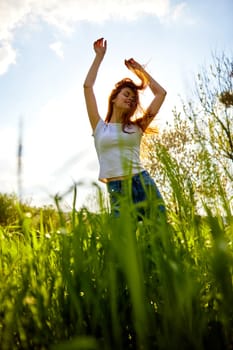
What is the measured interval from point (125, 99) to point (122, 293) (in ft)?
7.88

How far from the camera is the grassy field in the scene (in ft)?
2.83

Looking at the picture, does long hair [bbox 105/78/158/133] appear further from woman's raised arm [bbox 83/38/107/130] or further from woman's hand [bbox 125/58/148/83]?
woman's raised arm [bbox 83/38/107/130]

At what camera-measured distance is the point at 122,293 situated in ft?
3.81

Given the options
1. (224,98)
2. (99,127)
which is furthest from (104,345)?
(224,98)

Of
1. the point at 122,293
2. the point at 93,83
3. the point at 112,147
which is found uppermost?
the point at 93,83

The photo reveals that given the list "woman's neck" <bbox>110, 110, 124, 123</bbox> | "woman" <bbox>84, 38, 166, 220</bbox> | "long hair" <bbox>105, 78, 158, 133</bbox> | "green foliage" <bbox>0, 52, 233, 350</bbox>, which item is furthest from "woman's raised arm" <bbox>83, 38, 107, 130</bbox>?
"green foliage" <bbox>0, 52, 233, 350</bbox>

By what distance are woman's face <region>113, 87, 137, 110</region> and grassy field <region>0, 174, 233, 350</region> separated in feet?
7.02

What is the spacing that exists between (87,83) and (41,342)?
8.33ft

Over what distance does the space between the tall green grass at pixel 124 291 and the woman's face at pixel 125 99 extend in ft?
6.96

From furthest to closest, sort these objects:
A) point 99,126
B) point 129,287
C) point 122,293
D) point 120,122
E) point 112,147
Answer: point 120,122
point 99,126
point 112,147
point 122,293
point 129,287

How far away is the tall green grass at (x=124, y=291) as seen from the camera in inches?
34.0

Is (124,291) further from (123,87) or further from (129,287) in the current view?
(123,87)


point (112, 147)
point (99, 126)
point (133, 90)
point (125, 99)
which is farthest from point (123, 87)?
point (112, 147)

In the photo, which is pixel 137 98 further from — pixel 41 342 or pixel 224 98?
pixel 224 98
